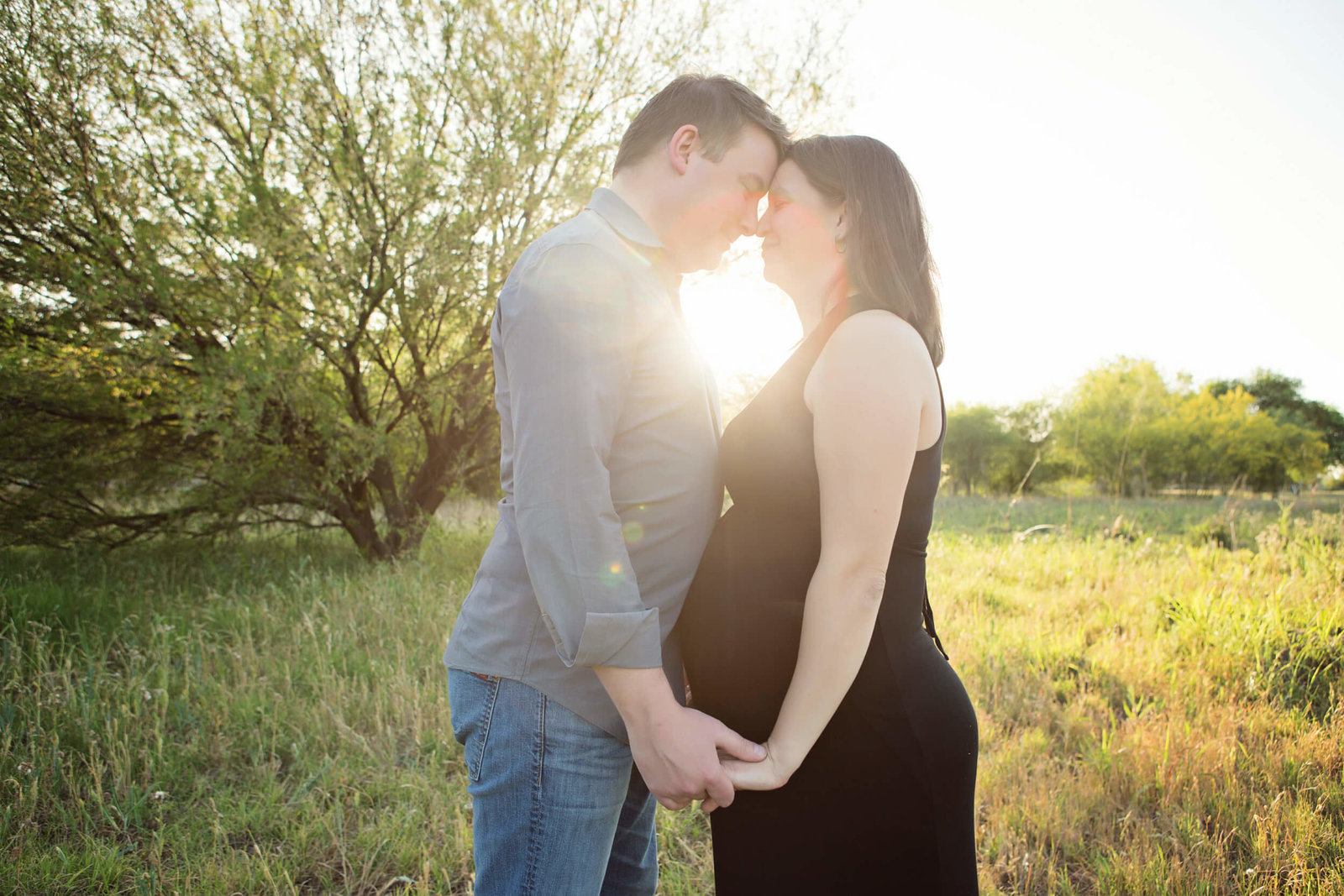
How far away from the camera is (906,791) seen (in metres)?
1.41

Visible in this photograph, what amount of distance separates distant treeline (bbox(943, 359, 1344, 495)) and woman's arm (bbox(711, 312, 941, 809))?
3687 cm

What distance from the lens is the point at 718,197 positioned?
1.59m

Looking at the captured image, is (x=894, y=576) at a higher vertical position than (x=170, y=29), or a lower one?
lower

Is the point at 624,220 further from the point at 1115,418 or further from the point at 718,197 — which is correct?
the point at 1115,418

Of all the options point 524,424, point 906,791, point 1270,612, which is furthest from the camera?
point 1270,612

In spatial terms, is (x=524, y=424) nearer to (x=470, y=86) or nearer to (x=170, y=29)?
(x=470, y=86)

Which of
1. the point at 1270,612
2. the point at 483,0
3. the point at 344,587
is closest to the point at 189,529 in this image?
the point at 344,587

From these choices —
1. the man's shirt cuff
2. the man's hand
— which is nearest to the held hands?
the man's hand

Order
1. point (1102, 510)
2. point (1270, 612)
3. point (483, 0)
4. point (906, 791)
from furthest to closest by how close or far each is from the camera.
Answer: point (1102, 510) → point (483, 0) → point (1270, 612) → point (906, 791)

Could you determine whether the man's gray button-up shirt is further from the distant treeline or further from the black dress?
the distant treeline

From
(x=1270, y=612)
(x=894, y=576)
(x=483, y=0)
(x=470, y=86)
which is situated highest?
(x=483, y=0)

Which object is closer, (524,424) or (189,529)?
(524,424)

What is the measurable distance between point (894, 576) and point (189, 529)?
7.55 m

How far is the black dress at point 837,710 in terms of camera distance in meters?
1.41
